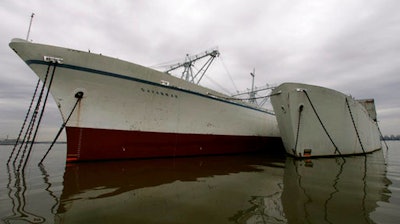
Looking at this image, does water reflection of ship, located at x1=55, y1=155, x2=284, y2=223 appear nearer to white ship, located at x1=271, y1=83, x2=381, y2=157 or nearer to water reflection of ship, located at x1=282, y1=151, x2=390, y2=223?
water reflection of ship, located at x1=282, y1=151, x2=390, y2=223

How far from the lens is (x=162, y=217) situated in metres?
3.60

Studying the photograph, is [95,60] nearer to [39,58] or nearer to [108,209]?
[39,58]

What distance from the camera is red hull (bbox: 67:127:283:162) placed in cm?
942

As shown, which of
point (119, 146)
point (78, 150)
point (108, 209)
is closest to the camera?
point (108, 209)

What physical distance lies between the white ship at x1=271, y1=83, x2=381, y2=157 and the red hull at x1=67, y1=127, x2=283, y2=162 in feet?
13.2

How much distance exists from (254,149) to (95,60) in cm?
1323

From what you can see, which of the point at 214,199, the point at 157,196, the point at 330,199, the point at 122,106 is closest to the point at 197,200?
the point at 214,199

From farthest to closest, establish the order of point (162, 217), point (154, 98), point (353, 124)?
point (353, 124), point (154, 98), point (162, 217)

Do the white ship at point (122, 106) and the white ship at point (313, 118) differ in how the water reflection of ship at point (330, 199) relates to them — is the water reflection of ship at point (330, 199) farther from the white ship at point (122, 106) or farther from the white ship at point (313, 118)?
the white ship at point (122, 106)

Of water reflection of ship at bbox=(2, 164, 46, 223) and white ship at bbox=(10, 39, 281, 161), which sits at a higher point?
white ship at bbox=(10, 39, 281, 161)

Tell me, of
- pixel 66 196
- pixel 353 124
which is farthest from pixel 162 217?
pixel 353 124

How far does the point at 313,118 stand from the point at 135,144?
10398 mm

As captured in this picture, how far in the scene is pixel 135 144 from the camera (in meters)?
10.6

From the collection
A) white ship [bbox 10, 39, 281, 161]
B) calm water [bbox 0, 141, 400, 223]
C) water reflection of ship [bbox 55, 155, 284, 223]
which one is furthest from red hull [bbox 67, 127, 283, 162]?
calm water [bbox 0, 141, 400, 223]
